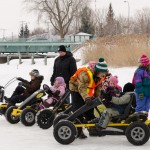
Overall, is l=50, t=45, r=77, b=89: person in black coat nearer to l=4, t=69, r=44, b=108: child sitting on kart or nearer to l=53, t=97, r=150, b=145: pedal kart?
l=4, t=69, r=44, b=108: child sitting on kart

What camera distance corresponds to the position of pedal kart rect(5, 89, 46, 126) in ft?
28.3

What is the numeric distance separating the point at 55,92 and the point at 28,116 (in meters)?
0.73

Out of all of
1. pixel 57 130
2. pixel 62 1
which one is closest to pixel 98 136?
pixel 57 130

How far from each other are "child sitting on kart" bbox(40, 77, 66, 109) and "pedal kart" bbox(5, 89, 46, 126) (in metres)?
0.16

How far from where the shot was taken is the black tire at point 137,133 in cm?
656

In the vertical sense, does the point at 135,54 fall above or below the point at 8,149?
above

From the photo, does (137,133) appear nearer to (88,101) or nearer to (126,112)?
(126,112)

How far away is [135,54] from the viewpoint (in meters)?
16.6

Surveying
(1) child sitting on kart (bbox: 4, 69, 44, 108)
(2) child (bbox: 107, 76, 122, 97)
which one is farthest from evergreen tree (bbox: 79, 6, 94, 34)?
(2) child (bbox: 107, 76, 122, 97)

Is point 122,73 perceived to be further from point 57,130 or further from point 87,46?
point 57,130

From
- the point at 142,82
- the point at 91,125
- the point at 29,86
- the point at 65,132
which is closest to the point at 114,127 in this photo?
the point at 91,125

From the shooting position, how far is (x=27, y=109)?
862cm

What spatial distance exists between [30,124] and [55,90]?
0.86m

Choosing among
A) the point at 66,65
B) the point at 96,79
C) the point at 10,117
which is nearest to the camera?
the point at 96,79
